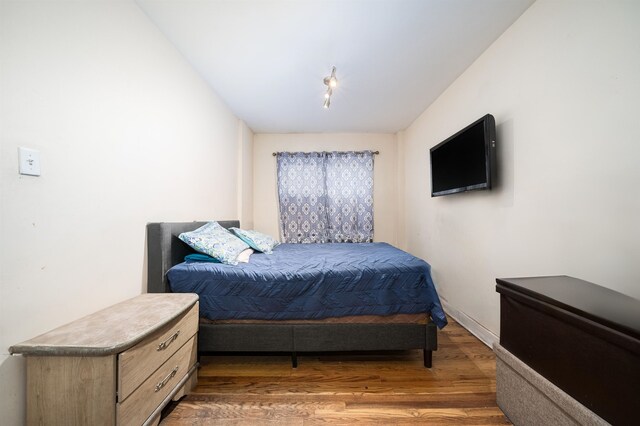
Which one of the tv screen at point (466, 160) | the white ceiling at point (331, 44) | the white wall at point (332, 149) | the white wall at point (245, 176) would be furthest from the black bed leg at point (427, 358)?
the white wall at point (245, 176)

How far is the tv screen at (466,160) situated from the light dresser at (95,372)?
96.2 inches

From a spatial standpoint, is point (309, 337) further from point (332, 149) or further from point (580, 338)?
point (332, 149)

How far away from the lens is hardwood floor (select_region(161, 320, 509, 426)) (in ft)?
4.16

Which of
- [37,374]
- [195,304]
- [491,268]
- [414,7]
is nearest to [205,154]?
[195,304]

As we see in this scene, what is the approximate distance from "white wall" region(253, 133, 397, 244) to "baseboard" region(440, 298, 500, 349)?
1570mm

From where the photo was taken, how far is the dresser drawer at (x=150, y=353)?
2.96 ft

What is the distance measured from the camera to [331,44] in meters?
1.82

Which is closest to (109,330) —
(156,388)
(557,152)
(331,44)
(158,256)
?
(156,388)

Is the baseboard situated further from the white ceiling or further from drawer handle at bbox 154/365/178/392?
the white ceiling

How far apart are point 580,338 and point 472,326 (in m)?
1.44

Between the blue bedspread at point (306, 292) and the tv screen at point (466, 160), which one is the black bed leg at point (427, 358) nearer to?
the blue bedspread at point (306, 292)

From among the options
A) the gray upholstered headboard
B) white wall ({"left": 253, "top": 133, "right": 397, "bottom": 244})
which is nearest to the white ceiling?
white wall ({"left": 253, "top": 133, "right": 397, "bottom": 244})

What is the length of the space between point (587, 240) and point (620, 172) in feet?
1.26

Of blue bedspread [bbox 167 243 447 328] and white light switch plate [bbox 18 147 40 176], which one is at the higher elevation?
white light switch plate [bbox 18 147 40 176]
